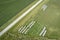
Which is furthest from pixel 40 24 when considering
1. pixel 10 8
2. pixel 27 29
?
pixel 10 8

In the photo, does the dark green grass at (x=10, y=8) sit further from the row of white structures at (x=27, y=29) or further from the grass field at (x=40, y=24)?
the row of white structures at (x=27, y=29)

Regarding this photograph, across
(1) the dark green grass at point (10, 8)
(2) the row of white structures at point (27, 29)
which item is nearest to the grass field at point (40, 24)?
(2) the row of white structures at point (27, 29)

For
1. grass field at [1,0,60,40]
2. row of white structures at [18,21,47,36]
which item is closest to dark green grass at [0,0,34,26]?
grass field at [1,0,60,40]

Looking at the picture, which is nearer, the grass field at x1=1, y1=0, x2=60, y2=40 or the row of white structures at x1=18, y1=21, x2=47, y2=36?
the grass field at x1=1, y1=0, x2=60, y2=40

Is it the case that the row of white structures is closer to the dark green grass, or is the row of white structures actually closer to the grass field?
the grass field

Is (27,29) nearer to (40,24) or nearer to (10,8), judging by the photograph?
(10,8)

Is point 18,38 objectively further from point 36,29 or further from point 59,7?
point 59,7

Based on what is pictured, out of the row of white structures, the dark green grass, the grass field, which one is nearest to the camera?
the grass field
